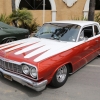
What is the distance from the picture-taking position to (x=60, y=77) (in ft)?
12.6

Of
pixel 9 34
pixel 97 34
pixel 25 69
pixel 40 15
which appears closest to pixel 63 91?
pixel 25 69

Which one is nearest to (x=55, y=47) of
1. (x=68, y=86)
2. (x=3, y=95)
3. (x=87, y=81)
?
(x=68, y=86)

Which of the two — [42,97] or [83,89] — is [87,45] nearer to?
[83,89]

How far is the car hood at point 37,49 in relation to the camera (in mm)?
3477

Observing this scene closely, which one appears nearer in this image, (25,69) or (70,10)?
(25,69)

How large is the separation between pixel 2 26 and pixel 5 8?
6934 millimetres

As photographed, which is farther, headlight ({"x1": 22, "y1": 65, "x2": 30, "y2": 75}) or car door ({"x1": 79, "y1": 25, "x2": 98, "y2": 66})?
car door ({"x1": 79, "y1": 25, "x2": 98, "y2": 66})

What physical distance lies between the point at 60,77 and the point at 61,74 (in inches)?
3.1

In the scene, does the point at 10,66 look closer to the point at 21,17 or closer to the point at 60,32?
the point at 60,32

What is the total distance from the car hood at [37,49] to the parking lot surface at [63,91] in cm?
81

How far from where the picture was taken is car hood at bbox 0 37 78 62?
3477 millimetres

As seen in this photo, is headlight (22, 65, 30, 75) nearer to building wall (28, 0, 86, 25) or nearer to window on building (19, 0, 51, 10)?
building wall (28, 0, 86, 25)

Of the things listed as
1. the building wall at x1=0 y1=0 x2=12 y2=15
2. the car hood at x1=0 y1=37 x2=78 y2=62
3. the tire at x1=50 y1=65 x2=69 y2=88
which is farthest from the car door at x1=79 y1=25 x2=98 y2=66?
the building wall at x1=0 y1=0 x2=12 y2=15

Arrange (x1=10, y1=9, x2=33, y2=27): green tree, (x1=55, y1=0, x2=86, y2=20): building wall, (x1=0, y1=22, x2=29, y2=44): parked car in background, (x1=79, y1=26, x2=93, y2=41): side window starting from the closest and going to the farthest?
(x1=79, y1=26, x2=93, y2=41): side window, (x1=0, y1=22, x2=29, y2=44): parked car in background, (x1=10, y1=9, x2=33, y2=27): green tree, (x1=55, y1=0, x2=86, y2=20): building wall
